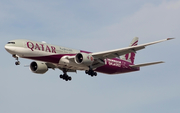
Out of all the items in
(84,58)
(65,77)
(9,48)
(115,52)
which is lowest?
(65,77)

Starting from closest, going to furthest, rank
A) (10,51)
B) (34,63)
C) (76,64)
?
1. (10,51)
2. (76,64)
3. (34,63)

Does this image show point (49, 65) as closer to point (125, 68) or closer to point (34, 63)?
point (34, 63)

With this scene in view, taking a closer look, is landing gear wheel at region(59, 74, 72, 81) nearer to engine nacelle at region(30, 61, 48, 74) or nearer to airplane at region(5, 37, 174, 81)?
airplane at region(5, 37, 174, 81)

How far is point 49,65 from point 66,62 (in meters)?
4.78

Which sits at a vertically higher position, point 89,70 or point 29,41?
point 29,41

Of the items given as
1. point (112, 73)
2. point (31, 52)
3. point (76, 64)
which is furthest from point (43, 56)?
point (112, 73)

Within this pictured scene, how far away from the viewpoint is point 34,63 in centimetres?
5719

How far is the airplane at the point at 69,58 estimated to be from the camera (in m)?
50.1

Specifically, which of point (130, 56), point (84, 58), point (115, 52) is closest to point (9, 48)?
point (84, 58)

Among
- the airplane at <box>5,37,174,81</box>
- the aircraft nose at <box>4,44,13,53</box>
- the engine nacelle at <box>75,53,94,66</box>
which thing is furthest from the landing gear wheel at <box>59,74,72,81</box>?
the aircraft nose at <box>4,44,13,53</box>

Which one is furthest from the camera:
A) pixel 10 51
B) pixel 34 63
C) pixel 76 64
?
pixel 34 63

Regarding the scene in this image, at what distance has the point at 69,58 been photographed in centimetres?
5294

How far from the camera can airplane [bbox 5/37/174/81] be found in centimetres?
5012

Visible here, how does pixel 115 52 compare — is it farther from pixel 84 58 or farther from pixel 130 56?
pixel 130 56
